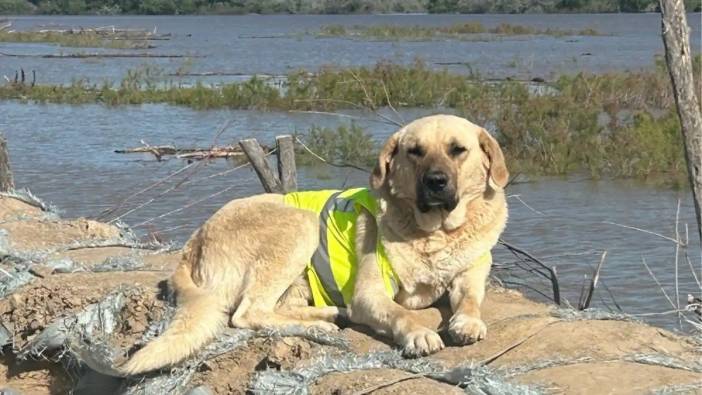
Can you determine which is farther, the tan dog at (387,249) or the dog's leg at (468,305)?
the tan dog at (387,249)

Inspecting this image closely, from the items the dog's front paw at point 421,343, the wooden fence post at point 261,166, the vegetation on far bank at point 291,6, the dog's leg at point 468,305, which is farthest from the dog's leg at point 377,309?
the vegetation on far bank at point 291,6

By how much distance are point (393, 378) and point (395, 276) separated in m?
0.90

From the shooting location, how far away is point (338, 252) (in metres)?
6.27

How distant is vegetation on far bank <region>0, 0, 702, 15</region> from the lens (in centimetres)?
12194

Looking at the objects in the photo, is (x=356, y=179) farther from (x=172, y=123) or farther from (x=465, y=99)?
(x=172, y=123)

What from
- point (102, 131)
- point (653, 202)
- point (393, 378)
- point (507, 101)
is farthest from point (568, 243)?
point (102, 131)

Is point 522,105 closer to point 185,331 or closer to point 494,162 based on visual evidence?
point 494,162

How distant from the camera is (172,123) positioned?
77.8 ft

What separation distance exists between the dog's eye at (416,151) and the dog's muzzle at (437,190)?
175mm

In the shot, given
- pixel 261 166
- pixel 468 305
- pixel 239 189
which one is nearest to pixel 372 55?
pixel 239 189

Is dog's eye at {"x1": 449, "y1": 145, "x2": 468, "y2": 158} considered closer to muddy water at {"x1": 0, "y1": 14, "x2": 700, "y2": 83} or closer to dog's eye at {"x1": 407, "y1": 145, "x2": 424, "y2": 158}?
dog's eye at {"x1": 407, "y1": 145, "x2": 424, "y2": 158}

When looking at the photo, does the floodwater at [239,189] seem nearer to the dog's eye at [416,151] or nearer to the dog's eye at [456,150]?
the dog's eye at [456,150]

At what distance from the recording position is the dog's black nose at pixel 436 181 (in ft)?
18.8

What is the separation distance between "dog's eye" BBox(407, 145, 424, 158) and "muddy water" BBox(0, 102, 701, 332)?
9.26 ft
